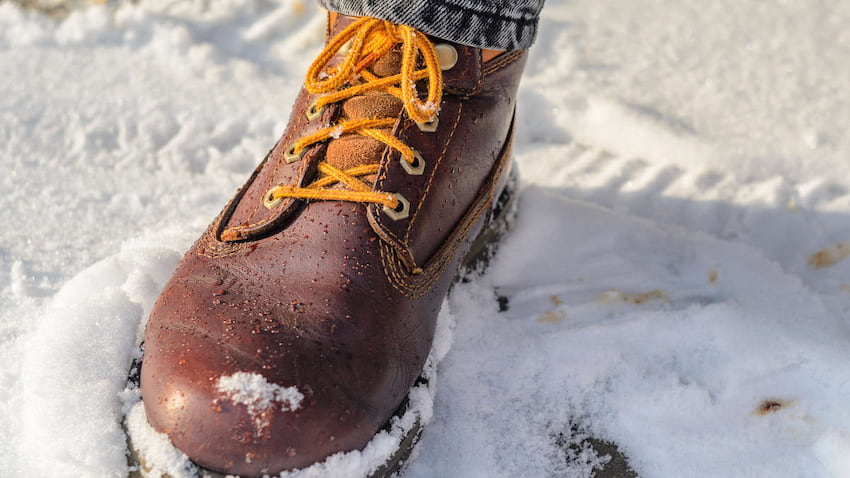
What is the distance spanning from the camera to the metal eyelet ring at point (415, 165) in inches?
38.5

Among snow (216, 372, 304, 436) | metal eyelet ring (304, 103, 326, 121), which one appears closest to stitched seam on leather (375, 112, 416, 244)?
metal eyelet ring (304, 103, 326, 121)

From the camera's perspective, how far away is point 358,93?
40.3 inches

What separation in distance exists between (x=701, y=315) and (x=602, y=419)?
1.04 ft

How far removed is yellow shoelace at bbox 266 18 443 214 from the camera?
968 millimetres

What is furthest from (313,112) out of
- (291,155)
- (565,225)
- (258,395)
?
(565,225)

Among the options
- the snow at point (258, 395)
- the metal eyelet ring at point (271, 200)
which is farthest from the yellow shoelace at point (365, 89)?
the snow at point (258, 395)

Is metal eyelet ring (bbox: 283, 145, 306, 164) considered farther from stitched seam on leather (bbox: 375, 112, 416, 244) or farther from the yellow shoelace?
stitched seam on leather (bbox: 375, 112, 416, 244)

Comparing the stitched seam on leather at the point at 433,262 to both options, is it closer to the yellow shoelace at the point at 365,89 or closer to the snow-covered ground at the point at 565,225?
the yellow shoelace at the point at 365,89

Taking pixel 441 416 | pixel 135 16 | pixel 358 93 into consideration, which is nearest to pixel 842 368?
pixel 441 416

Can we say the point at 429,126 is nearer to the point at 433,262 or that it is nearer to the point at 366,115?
the point at 366,115

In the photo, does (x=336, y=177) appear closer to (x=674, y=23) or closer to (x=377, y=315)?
(x=377, y=315)

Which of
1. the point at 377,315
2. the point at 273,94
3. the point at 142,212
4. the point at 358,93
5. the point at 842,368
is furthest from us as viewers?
the point at 273,94

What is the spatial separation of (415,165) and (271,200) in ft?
0.72

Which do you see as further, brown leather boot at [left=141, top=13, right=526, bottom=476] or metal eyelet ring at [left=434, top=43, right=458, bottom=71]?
metal eyelet ring at [left=434, top=43, right=458, bottom=71]
